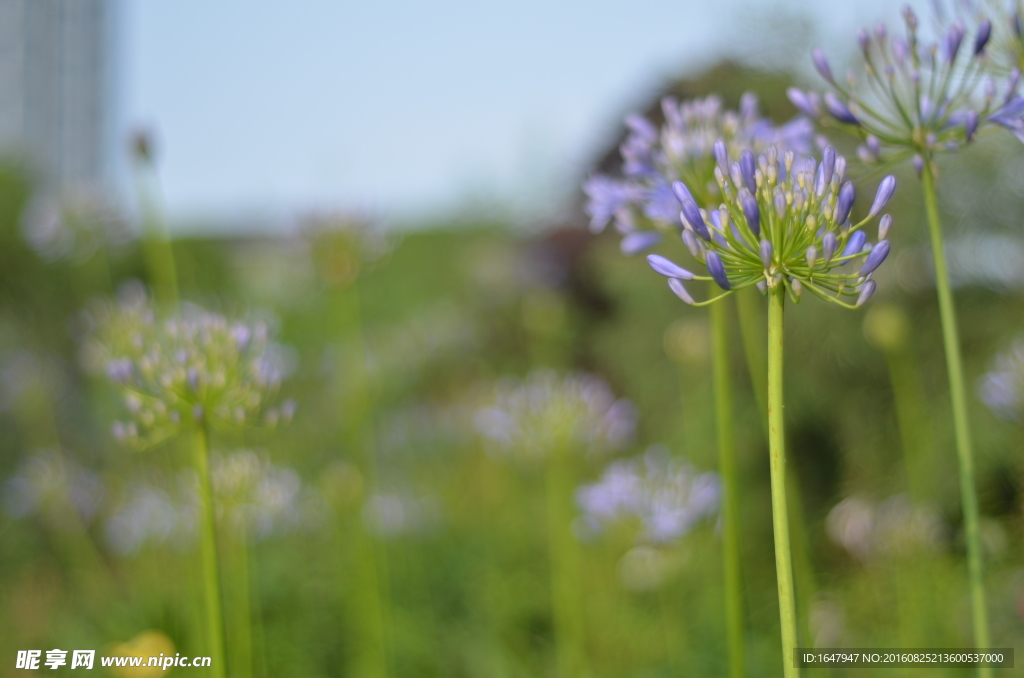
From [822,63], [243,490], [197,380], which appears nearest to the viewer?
[822,63]

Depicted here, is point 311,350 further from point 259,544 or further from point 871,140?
point 871,140

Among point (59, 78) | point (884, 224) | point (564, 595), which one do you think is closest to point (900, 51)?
point (884, 224)

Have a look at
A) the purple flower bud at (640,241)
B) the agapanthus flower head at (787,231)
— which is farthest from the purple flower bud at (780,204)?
the purple flower bud at (640,241)

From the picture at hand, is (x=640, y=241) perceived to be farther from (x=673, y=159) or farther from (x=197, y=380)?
(x=197, y=380)

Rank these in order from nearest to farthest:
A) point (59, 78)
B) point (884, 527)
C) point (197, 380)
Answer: point (197, 380) < point (884, 527) < point (59, 78)

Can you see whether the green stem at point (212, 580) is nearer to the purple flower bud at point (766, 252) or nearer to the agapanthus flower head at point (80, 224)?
the purple flower bud at point (766, 252)
